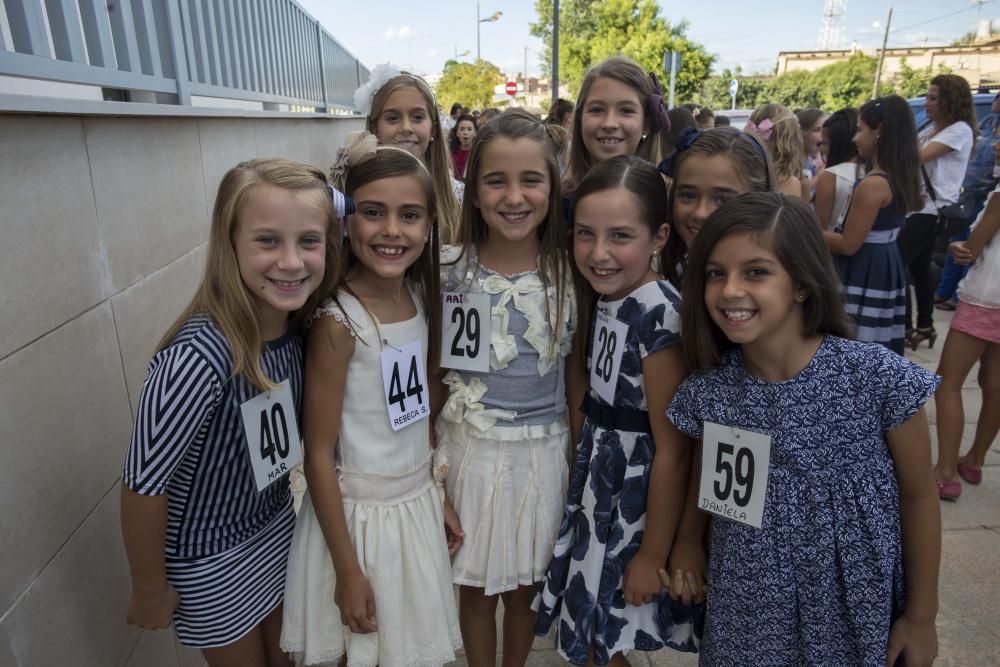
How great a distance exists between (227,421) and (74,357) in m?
0.36

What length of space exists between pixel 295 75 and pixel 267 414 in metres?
4.87

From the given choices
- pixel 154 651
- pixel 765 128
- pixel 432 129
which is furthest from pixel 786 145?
pixel 154 651

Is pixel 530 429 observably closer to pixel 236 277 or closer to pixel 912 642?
pixel 236 277

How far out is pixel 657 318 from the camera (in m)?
1.58

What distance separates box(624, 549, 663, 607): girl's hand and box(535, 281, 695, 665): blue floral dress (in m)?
0.04

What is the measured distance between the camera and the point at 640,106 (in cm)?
238

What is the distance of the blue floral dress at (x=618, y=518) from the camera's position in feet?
5.27

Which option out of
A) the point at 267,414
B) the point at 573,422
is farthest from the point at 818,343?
the point at 267,414

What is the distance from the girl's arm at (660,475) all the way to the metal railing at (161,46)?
1563mm

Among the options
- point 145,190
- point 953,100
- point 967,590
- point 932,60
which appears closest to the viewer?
point 145,190

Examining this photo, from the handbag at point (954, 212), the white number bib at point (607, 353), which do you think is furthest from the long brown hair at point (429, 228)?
the handbag at point (954, 212)

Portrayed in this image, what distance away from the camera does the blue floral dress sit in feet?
5.27

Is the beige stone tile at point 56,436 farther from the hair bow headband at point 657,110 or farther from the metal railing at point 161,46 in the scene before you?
the hair bow headband at point 657,110

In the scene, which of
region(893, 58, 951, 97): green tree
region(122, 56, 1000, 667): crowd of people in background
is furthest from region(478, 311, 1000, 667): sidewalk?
region(893, 58, 951, 97): green tree
